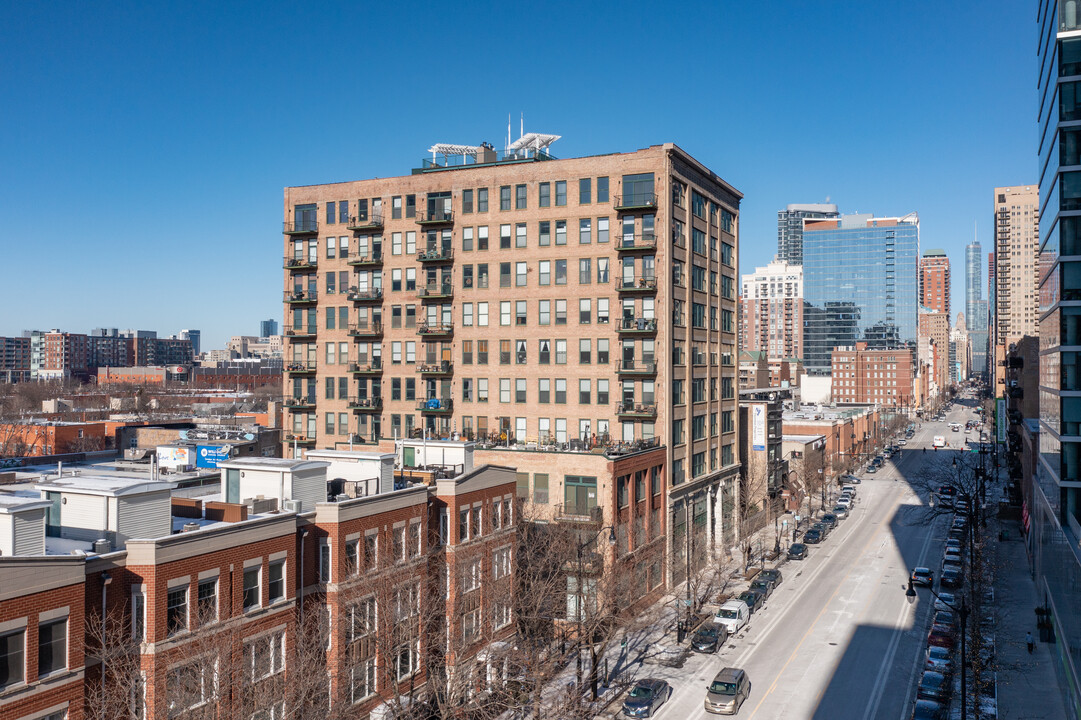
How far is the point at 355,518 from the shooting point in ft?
111

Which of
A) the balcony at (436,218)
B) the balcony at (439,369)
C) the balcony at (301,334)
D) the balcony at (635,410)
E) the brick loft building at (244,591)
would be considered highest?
the balcony at (436,218)

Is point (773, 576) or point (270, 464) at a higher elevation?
point (270, 464)

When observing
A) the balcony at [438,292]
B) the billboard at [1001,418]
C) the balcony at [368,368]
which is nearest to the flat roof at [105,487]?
the balcony at [438,292]

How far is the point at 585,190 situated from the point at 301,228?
1011 inches

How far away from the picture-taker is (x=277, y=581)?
30469 millimetres

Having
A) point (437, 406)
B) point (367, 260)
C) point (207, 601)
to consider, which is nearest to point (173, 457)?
point (207, 601)

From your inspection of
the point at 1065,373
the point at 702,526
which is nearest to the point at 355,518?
the point at 1065,373

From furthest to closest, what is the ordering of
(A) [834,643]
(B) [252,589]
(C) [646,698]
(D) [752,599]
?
(D) [752,599] < (A) [834,643] < (C) [646,698] < (B) [252,589]

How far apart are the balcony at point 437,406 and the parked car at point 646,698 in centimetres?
2953

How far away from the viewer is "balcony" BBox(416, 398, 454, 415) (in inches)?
2537

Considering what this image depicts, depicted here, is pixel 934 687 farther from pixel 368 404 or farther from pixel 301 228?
pixel 301 228

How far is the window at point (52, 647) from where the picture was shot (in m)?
22.5

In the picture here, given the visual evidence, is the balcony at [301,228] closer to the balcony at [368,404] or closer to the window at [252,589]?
the balcony at [368,404]

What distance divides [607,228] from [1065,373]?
3094 centimetres
